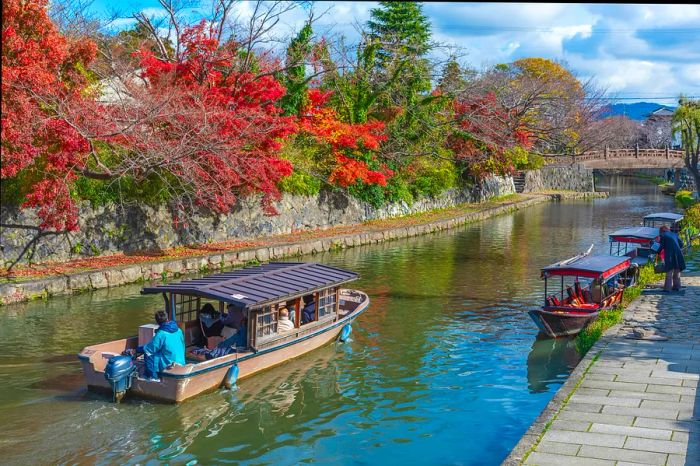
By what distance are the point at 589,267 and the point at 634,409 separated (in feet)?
30.2

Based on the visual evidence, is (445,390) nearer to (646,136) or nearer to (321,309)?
(321,309)

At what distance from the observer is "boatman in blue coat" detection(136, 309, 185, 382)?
45.1 ft

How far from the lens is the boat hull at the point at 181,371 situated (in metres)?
13.8

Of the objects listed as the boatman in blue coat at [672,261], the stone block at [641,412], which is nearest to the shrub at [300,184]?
the boatman in blue coat at [672,261]

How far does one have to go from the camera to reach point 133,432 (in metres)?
12.6

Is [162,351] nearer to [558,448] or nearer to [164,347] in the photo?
[164,347]

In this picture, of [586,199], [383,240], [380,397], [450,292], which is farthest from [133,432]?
[586,199]

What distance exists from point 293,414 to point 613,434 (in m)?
6.01

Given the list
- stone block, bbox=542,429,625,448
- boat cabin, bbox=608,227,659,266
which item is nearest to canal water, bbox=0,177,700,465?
stone block, bbox=542,429,625,448

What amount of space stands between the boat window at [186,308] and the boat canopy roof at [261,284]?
0.39 m

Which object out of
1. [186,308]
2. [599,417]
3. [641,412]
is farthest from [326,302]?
[641,412]

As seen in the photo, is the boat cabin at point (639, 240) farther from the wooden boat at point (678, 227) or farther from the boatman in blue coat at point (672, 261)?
the boatman in blue coat at point (672, 261)

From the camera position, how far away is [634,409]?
37.1ft

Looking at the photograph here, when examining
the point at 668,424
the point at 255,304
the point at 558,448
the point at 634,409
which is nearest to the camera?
the point at 558,448
